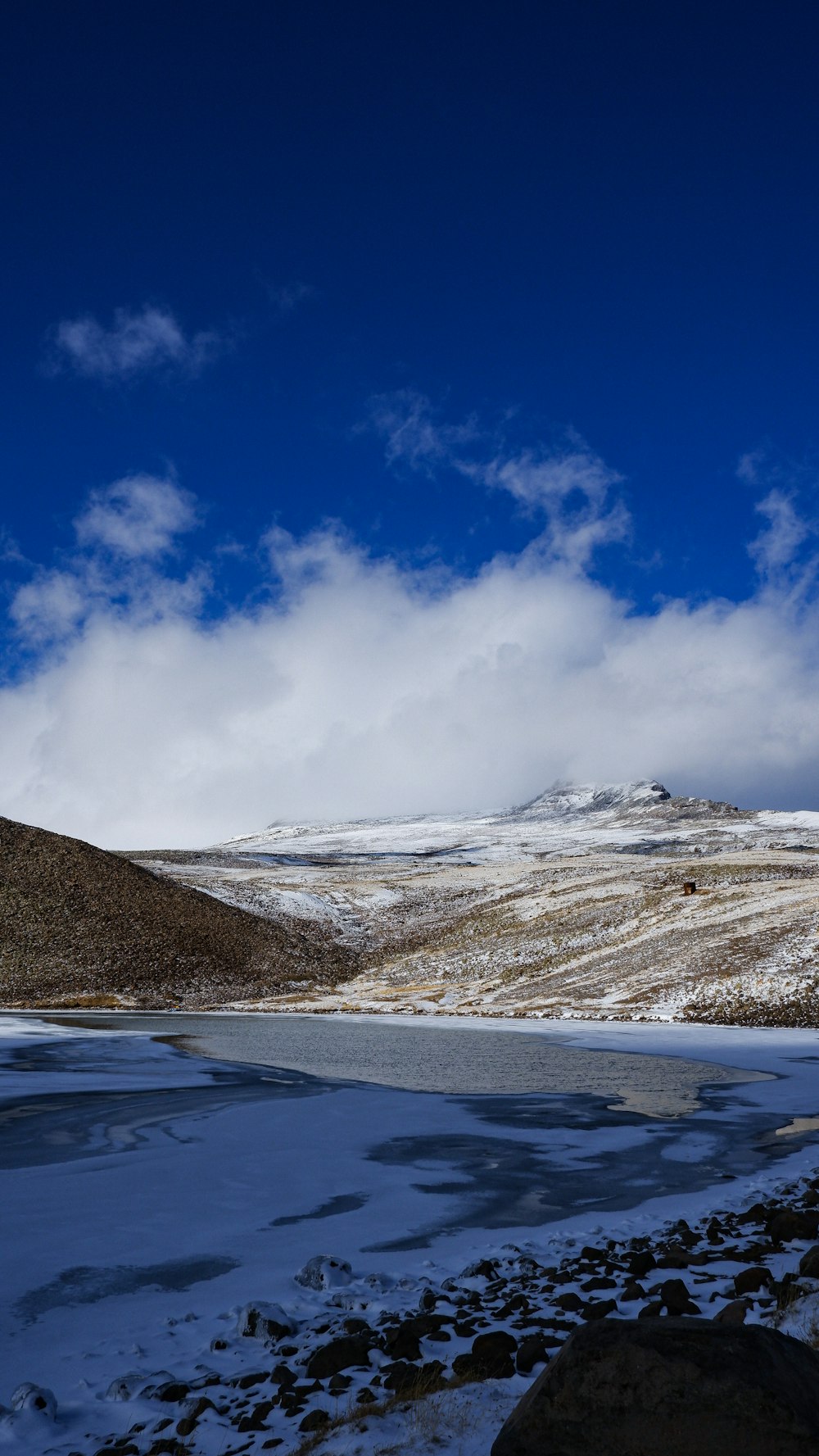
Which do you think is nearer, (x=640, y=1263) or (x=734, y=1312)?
(x=734, y=1312)

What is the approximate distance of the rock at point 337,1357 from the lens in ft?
20.1

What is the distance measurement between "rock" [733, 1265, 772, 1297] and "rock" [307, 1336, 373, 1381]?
3.19 m

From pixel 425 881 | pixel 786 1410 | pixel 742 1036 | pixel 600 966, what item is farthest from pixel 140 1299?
pixel 425 881

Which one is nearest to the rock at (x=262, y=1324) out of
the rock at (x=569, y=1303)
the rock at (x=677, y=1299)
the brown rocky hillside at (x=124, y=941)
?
the rock at (x=569, y=1303)

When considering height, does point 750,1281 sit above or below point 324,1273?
above

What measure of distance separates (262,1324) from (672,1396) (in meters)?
3.53

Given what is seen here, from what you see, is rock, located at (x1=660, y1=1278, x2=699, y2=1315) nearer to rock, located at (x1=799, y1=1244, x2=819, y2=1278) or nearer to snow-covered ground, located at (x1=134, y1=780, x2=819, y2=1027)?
rock, located at (x1=799, y1=1244, x2=819, y2=1278)

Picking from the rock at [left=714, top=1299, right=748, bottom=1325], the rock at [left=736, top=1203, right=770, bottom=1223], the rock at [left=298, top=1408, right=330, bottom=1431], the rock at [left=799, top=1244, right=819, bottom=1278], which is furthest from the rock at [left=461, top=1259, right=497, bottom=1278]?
the rock at [left=736, top=1203, right=770, bottom=1223]

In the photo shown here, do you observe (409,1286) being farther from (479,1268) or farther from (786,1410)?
(786,1410)

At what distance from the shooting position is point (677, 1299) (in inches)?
271

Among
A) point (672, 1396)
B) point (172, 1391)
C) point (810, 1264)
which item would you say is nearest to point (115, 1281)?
point (172, 1391)

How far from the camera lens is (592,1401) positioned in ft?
14.7

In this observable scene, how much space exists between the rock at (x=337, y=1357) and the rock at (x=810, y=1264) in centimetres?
395

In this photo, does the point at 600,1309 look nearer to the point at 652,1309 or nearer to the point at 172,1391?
the point at 652,1309
